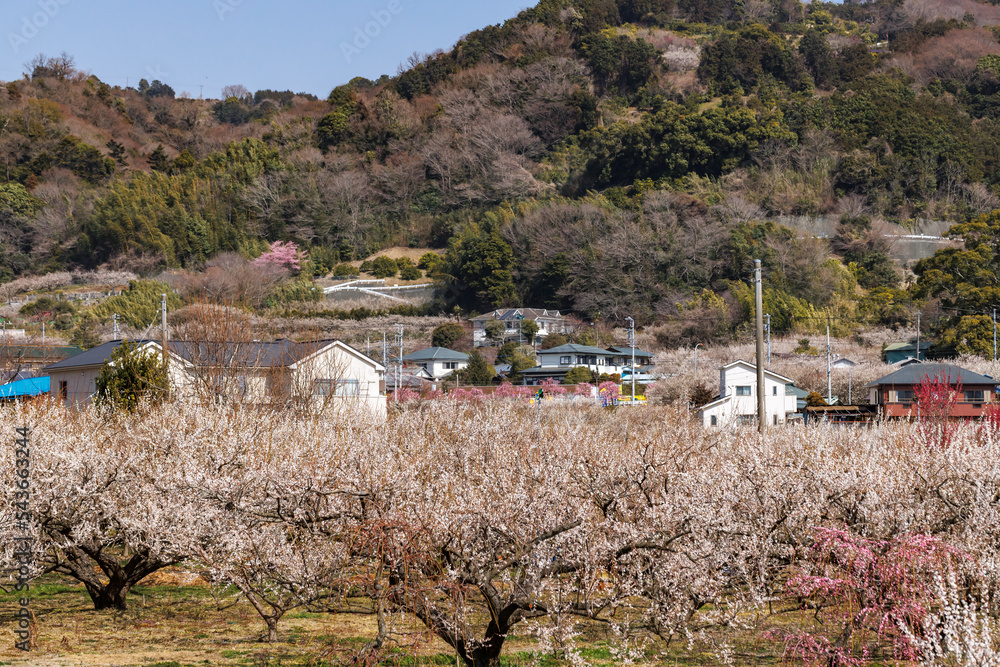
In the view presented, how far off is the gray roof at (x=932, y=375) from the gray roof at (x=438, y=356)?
20.2 meters

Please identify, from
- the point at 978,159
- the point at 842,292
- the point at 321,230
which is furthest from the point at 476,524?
the point at 978,159

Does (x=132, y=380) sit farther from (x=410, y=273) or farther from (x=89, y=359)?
(x=410, y=273)

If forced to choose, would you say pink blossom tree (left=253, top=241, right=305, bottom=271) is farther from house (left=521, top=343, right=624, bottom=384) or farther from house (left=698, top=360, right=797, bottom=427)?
house (left=698, top=360, right=797, bottom=427)

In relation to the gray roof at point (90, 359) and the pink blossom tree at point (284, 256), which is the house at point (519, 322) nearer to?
the pink blossom tree at point (284, 256)

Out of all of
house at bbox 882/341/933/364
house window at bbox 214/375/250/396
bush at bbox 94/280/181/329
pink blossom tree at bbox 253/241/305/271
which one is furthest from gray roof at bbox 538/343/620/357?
pink blossom tree at bbox 253/241/305/271

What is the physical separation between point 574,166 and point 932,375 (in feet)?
155

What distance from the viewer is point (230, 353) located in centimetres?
2017

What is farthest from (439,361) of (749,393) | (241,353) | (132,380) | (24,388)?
(132,380)

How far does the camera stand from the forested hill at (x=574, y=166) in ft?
167

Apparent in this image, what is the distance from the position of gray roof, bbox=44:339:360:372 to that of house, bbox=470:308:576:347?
2267 cm

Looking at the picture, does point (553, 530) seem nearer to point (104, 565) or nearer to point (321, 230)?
point (104, 565)

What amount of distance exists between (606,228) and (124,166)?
39387 millimetres

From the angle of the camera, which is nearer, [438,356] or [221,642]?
[221,642]

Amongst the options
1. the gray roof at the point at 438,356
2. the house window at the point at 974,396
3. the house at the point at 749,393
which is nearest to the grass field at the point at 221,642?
the house window at the point at 974,396
